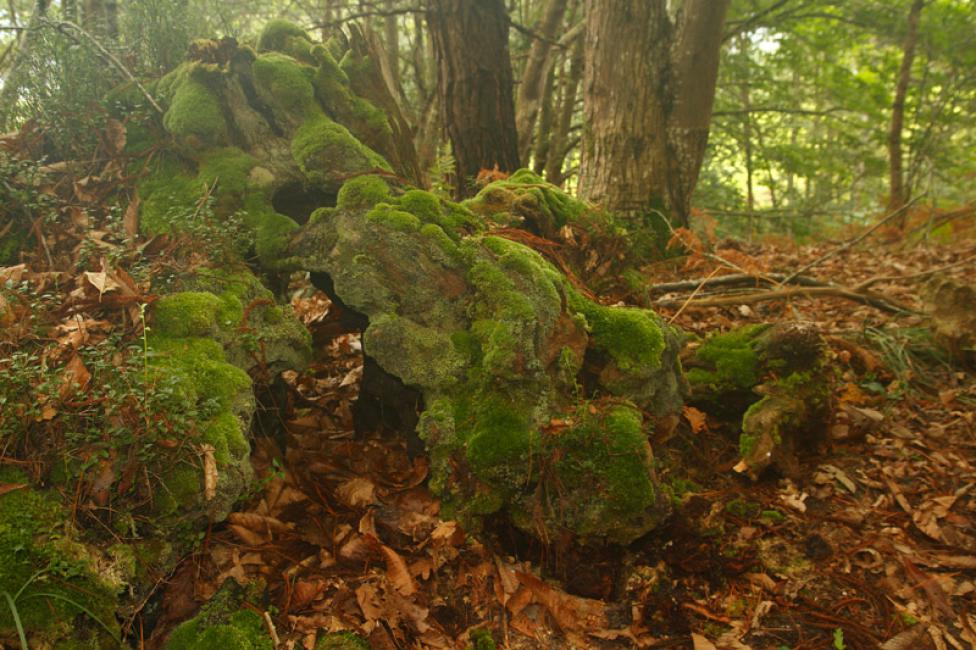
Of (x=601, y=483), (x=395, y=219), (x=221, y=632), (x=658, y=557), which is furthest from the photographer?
(x=395, y=219)

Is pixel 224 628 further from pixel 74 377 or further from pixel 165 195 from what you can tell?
pixel 165 195

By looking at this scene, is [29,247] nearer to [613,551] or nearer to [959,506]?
[613,551]

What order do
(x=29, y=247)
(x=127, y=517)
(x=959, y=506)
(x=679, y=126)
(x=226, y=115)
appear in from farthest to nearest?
(x=679, y=126) < (x=226, y=115) < (x=29, y=247) < (x=959, y=506) < (x=127, y=517)

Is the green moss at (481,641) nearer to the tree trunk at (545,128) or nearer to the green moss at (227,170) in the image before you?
the green moss at (227,170)

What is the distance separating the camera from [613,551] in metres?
3.08

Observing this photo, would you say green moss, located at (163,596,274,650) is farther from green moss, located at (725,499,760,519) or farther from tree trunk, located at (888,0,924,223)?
tree trunk, located at (888,0,924,223)

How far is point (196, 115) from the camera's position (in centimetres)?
397

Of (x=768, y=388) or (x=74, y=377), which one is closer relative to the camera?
(x=74, y=377)

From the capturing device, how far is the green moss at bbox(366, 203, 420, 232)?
3582 mm

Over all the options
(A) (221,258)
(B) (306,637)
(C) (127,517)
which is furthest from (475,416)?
(A) (221,258)

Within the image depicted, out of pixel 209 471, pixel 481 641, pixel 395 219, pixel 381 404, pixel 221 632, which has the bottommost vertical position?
pixel 481 641

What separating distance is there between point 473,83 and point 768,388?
14.3 feet

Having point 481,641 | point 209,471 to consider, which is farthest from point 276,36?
point 481,641

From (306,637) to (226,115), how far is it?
3600 millimetres
